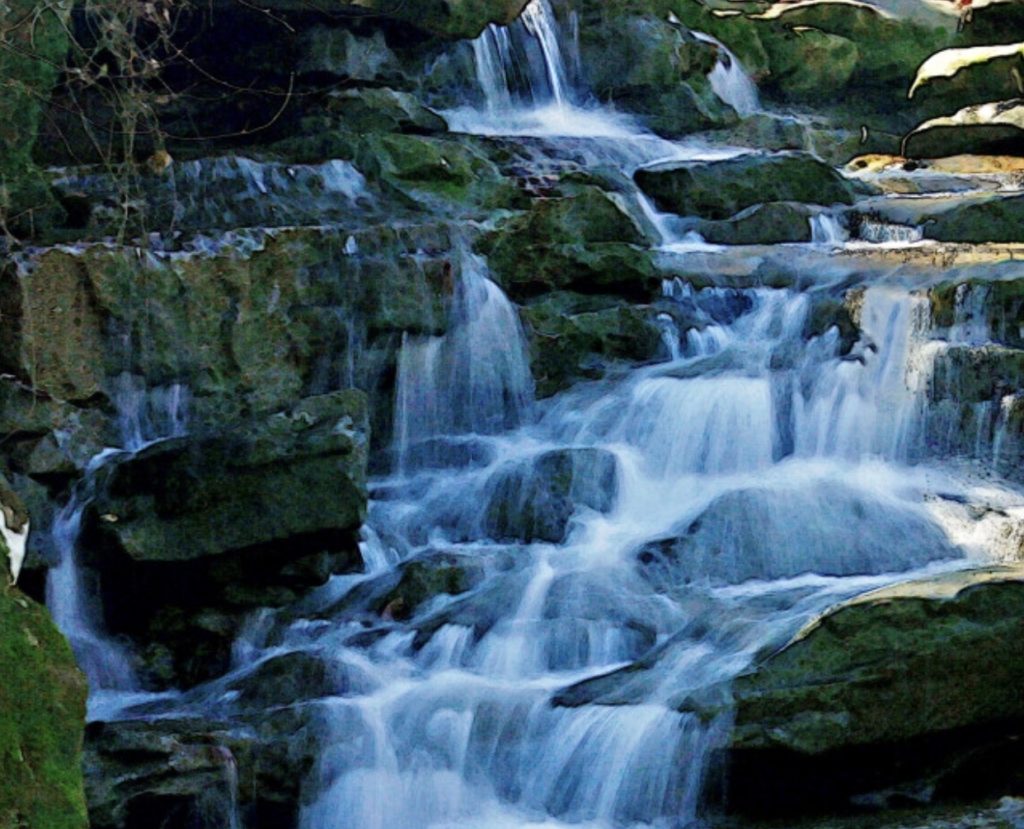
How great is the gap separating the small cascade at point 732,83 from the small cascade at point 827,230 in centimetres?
315

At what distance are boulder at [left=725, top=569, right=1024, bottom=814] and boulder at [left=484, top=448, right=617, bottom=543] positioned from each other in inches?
90.0

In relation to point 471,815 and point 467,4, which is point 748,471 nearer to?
point 471,815

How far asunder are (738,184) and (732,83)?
11.2 ft

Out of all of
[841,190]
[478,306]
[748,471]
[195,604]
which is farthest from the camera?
[841,190]

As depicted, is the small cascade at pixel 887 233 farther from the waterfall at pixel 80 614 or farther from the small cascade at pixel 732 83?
the waterfall at pixel 80 614

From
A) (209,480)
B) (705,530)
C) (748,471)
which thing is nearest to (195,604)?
(209,480)

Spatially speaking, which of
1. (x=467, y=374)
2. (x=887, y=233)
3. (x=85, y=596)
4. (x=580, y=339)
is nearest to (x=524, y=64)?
(x=887, y=233)

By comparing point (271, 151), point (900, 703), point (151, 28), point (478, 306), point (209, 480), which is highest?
point (151, 28)

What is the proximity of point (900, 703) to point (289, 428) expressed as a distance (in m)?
3.10

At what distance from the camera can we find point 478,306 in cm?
949

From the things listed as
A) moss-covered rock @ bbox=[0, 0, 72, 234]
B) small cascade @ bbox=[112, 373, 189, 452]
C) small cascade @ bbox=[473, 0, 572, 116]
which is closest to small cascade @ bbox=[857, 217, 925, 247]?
Result: small cascade @ bbox=[473, 0, 572, 116]

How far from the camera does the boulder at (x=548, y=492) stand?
27.0ft

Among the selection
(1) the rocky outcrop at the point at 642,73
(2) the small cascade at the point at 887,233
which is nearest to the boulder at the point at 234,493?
(2) the small cascade at the point at 887,233

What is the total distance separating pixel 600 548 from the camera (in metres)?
7.95
